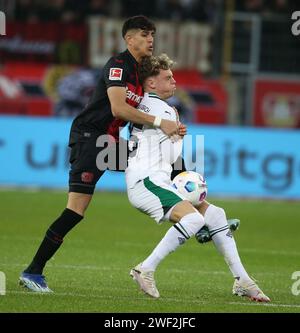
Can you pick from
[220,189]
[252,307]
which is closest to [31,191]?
[220,189]

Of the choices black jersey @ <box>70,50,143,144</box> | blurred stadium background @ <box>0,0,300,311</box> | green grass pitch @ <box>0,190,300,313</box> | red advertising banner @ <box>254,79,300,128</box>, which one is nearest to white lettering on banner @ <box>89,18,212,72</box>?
blurred stadium background @ <box>0,0,300,311</box>

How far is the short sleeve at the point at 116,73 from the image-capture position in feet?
27.9

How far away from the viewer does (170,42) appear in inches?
982

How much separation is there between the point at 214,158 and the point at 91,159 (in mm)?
11454

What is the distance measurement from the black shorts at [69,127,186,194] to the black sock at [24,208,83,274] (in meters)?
0.24

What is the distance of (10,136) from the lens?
64.5ft

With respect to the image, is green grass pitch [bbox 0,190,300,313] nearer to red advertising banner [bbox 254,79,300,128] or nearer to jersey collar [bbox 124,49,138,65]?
jersey collar [bbox 124,49,138,65]

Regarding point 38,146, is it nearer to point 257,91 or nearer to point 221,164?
point 221,164

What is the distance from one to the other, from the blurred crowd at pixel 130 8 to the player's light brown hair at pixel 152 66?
50.4ft

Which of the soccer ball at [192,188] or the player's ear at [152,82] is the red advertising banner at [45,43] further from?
the soccer ball at [192,188]
